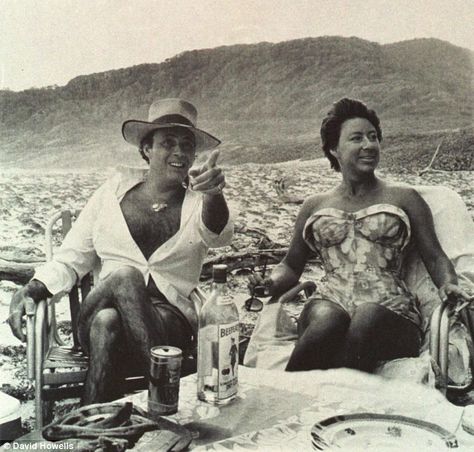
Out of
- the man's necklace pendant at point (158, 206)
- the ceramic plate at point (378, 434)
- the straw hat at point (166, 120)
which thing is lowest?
the ceramic plate at point (378, 434)

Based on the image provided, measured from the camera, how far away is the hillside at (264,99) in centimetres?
227

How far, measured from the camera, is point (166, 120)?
230cm

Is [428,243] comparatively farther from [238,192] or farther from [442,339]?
[238,192]

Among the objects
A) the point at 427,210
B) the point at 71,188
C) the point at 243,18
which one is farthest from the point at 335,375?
the point at 243,18

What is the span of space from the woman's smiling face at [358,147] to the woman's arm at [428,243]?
19 cm

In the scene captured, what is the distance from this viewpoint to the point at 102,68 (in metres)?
2.34

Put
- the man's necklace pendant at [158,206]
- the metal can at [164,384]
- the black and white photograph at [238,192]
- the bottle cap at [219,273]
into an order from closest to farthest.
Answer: the metal can at [164,384] → the bottle cap at [219,273] → the black and white photograph at [238,192] → the man's necklace pendant at [158,206]

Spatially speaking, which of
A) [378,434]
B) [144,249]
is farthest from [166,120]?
[378,434]

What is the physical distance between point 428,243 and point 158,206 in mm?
975

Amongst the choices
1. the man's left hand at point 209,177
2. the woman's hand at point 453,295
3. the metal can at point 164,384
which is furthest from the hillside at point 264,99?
the metal can at point 164,384

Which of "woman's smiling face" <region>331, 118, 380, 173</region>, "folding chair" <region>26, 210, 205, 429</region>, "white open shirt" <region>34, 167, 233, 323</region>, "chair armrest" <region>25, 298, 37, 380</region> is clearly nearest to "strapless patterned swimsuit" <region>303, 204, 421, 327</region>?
"woman's smiling face" <region>331, 118, 380, 173</region>

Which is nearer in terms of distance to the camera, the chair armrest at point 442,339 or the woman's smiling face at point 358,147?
the chair armrest at point 442,339

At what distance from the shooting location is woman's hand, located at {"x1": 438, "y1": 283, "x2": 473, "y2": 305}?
2.14 meters

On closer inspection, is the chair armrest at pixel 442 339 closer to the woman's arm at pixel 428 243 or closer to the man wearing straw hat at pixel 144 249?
the woman's arm at pixel 428 243
